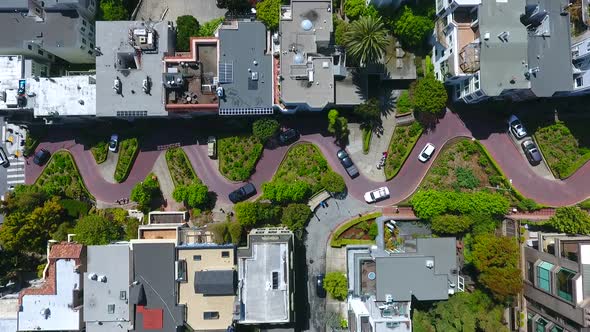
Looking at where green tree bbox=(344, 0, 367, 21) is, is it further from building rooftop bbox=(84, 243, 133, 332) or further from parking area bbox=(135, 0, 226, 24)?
building rooftop bbox=(84, 243, 133, 332)

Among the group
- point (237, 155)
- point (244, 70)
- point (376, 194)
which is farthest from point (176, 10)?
point (376, 194)

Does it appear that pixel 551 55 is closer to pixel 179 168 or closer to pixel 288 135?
pixel 288 135

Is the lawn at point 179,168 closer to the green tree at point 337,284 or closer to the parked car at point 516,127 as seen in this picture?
the green tree at point 337,284

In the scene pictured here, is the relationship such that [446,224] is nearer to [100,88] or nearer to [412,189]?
[412,189]

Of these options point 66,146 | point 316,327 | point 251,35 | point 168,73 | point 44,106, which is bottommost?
point 316,327

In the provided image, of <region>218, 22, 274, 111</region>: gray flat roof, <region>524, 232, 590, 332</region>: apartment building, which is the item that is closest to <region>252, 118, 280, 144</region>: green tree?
<region>218, 22, 274, 111</region>: gray flat roof

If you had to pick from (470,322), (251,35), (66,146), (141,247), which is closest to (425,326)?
(470,322)
